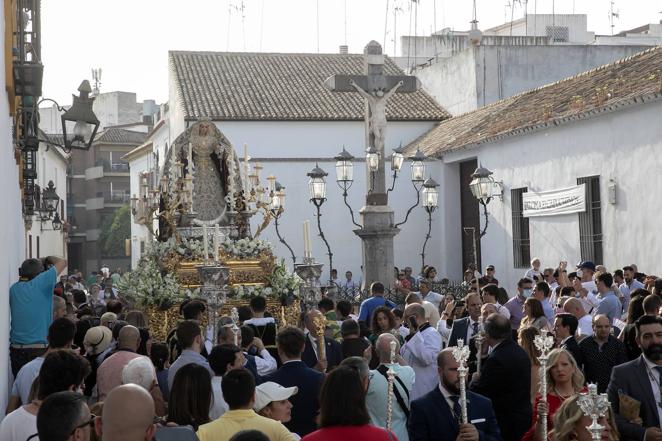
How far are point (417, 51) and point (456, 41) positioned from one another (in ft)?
6.46

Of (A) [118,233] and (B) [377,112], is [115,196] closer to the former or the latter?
(A) [118,233]

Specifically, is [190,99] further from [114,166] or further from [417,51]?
[114,166]

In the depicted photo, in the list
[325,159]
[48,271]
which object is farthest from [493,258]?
[48,271]

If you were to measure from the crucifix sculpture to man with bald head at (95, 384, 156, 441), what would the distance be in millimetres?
16576

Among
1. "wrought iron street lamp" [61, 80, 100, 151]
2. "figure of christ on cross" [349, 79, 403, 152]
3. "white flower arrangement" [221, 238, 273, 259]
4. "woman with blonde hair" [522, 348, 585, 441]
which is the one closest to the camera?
"woman with blonde hair" [522, 348, 585, 441]

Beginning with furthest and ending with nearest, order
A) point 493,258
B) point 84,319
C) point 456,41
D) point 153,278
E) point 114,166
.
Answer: point 114,166 < point 456,41 < point 493,258 < point 153,278 < point 84,319

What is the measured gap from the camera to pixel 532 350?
8852 mm

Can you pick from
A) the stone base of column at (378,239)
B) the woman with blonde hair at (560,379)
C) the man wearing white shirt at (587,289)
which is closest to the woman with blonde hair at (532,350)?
the woman with blonde hair at (560,379)

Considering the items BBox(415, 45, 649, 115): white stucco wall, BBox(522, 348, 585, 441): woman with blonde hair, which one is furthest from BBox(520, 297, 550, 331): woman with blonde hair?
BBox(415, 45, 649, 115): white stucco wall

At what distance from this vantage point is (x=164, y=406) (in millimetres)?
7488

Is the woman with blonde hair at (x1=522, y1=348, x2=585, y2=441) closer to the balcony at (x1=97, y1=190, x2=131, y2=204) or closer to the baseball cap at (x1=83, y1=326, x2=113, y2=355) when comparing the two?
the baseball cap at (x1=83, y1=326, x2=113, y2=355)

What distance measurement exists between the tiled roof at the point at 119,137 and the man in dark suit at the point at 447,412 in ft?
219

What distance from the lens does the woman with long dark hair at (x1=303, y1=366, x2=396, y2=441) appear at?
220 inches

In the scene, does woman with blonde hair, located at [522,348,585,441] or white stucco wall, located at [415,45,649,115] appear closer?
woman with blonde hair, located at [522,348,585,441]
